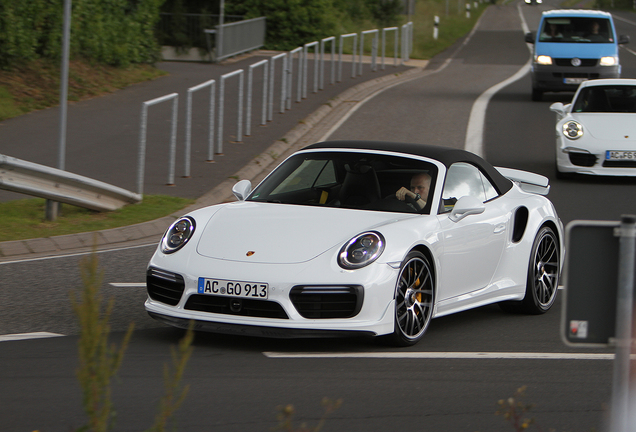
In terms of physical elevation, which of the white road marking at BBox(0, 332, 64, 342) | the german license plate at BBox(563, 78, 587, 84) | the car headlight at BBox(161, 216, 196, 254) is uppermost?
the german license plate at BBox(563, 78, 587, 84)

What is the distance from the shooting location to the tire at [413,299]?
6109mm

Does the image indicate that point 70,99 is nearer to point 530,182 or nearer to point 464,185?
point 530,182

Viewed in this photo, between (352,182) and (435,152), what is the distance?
2.20 ft

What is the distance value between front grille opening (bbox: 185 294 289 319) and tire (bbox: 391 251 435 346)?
75cm

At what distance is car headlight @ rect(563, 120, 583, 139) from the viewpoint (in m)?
13.9

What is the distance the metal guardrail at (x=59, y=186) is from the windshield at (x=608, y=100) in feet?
22.8

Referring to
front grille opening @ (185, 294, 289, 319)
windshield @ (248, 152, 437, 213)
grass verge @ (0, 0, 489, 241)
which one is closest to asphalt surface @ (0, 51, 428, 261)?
grass verge @ (0, 0, 489, 241)

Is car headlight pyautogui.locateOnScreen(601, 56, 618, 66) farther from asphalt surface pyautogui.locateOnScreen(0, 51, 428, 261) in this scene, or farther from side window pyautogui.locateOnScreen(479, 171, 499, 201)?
side window pyautogui.locateOnScreen(479, 171, 499, 201)

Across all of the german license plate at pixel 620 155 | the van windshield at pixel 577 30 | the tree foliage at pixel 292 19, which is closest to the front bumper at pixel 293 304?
the german license plate at pixel 620 155

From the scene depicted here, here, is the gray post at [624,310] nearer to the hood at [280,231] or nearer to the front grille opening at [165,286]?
the hood at [280,231]

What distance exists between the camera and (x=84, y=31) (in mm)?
22109

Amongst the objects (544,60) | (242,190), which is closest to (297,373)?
(242,190)

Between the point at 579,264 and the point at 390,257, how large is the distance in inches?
113

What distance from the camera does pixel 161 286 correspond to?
6.28 meters
